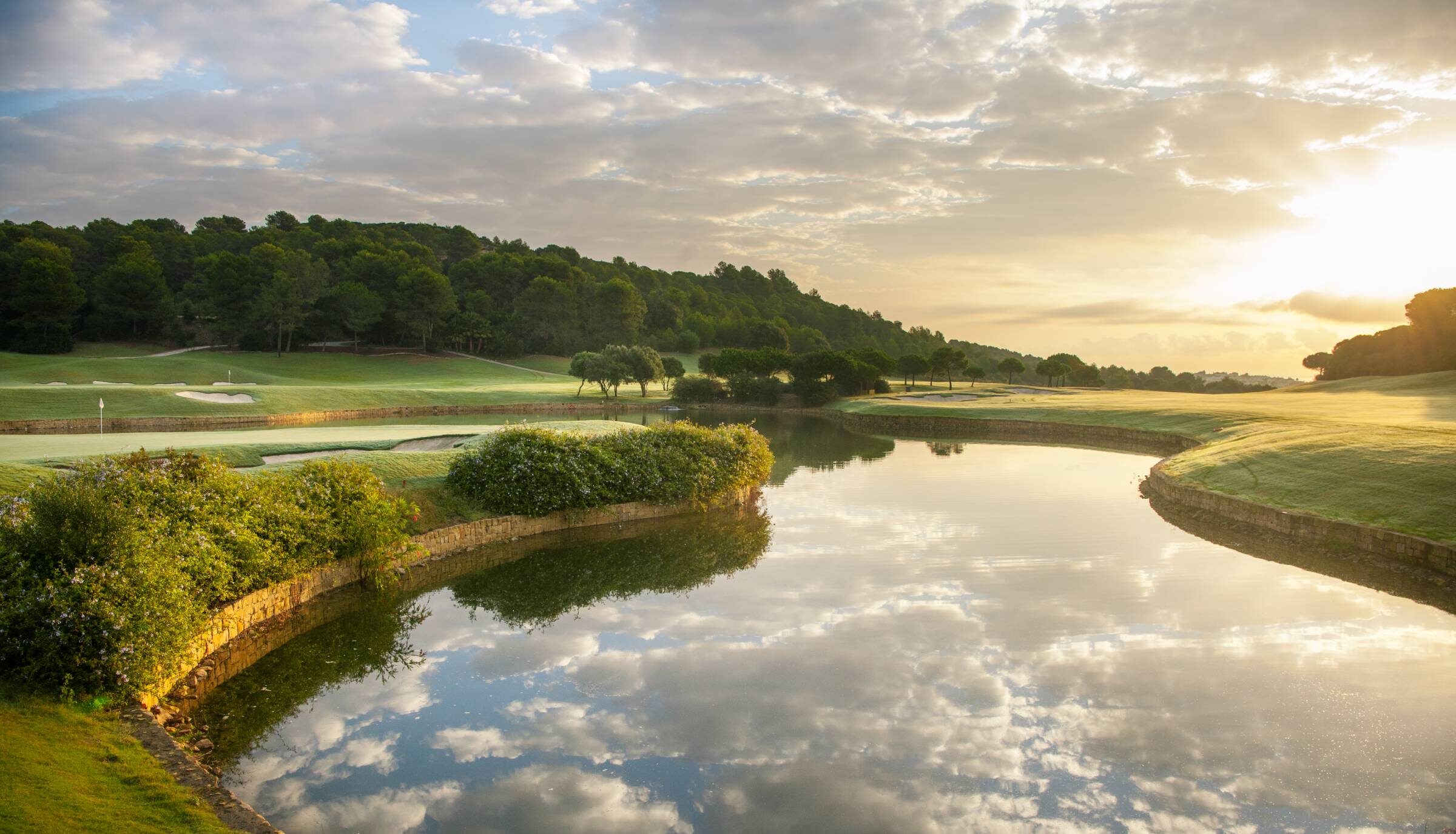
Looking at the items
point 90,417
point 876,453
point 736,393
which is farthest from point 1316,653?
point 736,393

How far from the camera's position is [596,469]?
1691 cm

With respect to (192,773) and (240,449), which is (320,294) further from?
(192,773)

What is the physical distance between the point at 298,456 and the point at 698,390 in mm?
45890

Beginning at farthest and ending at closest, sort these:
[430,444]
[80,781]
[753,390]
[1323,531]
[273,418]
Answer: [753,390]
[273,418]
[430,444]
[1323,531]
[80,781]

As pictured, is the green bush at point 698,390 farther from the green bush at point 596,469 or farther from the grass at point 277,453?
the green bush at point 596,469

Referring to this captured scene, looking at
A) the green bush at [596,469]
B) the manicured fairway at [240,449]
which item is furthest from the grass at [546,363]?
the green bush at [596,469]

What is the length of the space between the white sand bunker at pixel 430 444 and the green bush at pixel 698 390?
40791 mm

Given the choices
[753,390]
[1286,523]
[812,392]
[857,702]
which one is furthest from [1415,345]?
[857,702]

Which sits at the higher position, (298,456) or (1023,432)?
(1023,432)

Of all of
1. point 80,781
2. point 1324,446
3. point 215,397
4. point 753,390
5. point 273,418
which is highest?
point 753,390

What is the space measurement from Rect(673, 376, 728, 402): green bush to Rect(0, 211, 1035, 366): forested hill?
100 feet

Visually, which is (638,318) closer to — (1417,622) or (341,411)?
(341,411)

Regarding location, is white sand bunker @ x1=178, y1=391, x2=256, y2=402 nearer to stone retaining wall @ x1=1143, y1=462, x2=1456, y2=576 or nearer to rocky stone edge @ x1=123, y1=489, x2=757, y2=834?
rocky stone edge @ x1=123, y1=489, x2=757, y2=834

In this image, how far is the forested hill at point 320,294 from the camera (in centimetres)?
7075
